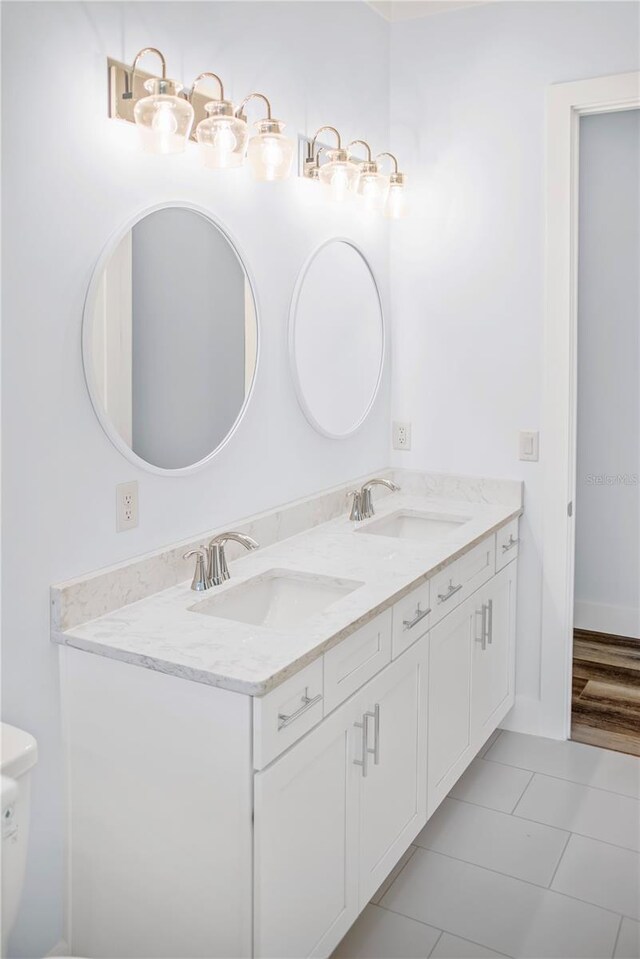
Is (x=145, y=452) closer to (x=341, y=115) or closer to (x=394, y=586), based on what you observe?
(x=394, y=586)

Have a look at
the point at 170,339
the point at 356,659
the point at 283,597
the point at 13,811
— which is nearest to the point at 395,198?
the point at 170,339

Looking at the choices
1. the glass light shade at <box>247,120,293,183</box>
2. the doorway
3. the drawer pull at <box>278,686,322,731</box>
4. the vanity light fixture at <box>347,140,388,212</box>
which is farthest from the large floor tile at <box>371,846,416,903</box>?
the vanity light fixture at <box>347,140,388,212</box>

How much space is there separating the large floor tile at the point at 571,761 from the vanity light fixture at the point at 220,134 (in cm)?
211

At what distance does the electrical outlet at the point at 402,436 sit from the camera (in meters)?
3.15

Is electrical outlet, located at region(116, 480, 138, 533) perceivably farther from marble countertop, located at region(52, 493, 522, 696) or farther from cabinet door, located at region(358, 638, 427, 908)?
cabinet door, located at region(358, 638, 427, 908)

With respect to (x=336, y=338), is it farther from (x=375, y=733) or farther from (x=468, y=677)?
(x=375, y=733)

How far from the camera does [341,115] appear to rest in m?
2.70

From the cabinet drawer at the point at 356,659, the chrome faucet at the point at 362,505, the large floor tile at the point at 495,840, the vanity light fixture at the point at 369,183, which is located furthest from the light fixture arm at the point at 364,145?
the large floor tile at the point at 495,840

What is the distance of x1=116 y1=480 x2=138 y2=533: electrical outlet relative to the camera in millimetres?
1867

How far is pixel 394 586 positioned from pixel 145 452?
2.24ft

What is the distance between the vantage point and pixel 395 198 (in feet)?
9.17

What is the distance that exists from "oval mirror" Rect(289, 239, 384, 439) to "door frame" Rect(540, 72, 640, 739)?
62cm

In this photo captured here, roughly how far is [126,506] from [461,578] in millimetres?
1033

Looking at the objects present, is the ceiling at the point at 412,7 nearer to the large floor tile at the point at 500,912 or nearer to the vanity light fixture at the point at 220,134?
the vanity light fixture at the point at 220,134
